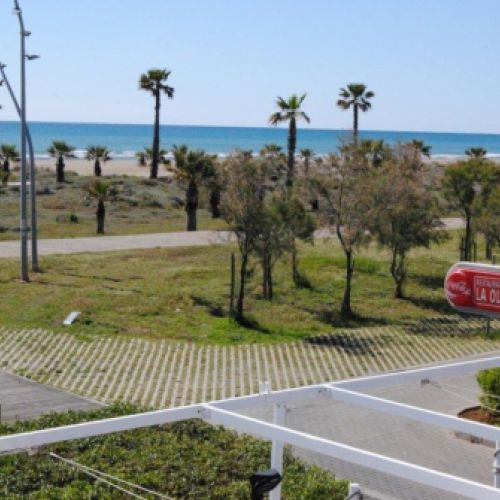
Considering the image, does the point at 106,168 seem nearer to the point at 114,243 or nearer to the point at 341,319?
the point at 114,243

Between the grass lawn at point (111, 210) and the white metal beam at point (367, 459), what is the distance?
32506 mm

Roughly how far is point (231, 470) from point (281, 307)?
1428 centimetres

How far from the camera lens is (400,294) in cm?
2731

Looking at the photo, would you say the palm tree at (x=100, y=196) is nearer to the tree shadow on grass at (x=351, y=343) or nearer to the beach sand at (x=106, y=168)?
the tree shadow on grass at (x=351, y=343)

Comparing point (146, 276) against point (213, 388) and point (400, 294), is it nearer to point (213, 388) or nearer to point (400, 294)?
point (400, 294)

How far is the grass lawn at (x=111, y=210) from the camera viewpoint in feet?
135

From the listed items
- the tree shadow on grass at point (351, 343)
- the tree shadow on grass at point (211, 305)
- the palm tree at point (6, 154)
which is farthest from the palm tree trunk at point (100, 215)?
the palm tree at point (6, 154)

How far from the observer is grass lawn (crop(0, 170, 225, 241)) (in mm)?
41094

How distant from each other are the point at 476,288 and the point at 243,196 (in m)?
10.6

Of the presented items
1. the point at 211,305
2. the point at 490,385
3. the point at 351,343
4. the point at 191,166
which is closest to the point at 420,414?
the point at 490,385

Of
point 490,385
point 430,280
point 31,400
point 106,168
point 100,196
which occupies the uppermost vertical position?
point 100,196

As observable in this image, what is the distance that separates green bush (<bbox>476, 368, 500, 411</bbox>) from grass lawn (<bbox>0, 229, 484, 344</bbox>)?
701cm

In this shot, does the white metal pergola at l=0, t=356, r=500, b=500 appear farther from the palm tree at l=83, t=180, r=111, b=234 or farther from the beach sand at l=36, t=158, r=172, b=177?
the beach sand at l=36, t=158, r=172, b=177

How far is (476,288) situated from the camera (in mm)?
13930
